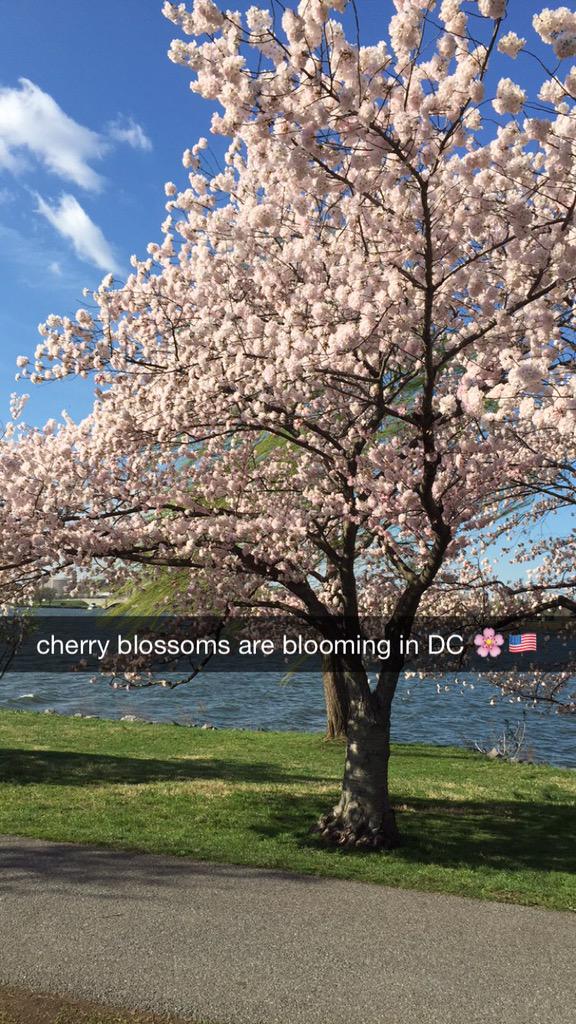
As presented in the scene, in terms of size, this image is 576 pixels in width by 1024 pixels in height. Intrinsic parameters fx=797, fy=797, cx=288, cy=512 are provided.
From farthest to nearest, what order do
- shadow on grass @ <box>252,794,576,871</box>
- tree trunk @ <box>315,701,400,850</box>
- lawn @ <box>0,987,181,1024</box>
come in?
tree trunk @ <box>315,701,400,850</box> < shadow on grass @ <box>252,794,576,871</box> < lawn @ <box>0,987,181,1024</box>

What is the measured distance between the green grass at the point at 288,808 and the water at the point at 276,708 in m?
5.96

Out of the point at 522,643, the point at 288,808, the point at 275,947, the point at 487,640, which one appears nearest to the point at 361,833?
the point at 288,808

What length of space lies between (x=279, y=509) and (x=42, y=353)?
13.6 feet

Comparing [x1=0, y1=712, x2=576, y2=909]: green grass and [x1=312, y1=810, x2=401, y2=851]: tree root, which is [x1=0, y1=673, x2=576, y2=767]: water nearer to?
[x1=0, y1=712, x2=576, y2=909]: green grass

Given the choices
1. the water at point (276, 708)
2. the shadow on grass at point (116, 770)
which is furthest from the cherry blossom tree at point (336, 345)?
the water at point (276, 708)

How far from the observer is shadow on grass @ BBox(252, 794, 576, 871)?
10.5 meters

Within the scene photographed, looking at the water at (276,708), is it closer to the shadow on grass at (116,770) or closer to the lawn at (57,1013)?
the shadow on grass at (116,770)

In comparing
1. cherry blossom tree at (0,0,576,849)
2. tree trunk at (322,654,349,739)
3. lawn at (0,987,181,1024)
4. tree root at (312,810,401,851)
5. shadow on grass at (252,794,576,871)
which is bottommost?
lawn at (0,987,181,1024)

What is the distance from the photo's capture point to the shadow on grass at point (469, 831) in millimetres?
10484

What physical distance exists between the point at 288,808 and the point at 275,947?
5806 millimetres

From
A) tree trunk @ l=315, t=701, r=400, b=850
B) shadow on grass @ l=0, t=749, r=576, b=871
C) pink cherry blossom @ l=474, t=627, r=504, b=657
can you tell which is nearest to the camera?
shadow on grass @ l=0, t=749, r=576, b=871

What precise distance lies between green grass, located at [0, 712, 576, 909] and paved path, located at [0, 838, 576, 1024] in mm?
883

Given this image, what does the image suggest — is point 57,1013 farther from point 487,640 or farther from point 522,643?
point 522,643

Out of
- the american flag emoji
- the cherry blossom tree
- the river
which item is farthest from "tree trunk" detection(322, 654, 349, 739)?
the cherry blossom tree
